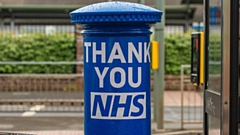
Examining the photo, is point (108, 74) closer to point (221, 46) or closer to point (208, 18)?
point (221, 46)

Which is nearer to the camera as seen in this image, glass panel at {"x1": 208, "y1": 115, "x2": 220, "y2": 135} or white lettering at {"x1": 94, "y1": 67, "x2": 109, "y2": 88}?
white lettering at {"x1": 94, "y1": 67, "x2": 109, "y2": 88}

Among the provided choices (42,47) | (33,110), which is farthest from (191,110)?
(42,47)

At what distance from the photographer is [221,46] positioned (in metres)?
5.23

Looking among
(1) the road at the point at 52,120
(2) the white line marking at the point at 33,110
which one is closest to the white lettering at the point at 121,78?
(1) the road at the point at 52,120

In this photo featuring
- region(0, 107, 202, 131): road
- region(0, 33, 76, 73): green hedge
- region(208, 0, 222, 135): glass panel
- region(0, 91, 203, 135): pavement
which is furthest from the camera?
region(0, 33, 76, 73): green hedge

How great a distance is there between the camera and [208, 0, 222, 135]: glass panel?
5.41 metres

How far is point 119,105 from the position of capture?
127 inches

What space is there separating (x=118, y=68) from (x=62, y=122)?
9.77 meters

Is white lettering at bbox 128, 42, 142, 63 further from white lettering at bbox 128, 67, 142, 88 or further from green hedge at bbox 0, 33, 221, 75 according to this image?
green hedge at bbox 0, 33, 221, 75

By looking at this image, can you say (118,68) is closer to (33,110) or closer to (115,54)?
(115,54)

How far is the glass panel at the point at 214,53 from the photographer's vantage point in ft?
17.7

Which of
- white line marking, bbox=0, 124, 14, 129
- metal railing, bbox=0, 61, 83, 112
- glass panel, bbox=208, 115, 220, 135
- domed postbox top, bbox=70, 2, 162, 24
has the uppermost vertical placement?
domed postbox top, bbox=70, 2, 162, 24

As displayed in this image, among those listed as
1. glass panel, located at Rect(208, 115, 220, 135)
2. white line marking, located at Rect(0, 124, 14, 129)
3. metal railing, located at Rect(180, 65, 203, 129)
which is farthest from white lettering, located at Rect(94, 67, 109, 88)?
white line marking, located at Rect(0, 124, 14, 129)

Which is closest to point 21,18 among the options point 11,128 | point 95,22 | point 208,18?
point 11,128
